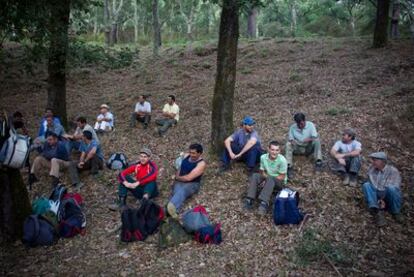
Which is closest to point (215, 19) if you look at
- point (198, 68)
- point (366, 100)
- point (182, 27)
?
point (182, 27)

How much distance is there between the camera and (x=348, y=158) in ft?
26.3

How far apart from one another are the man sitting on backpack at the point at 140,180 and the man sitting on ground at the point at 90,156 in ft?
5.76

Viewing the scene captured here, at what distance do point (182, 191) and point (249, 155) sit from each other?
1.70 metres

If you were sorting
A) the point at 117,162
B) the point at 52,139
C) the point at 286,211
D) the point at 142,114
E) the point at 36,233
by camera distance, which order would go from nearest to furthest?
the point at 36,233
the point at 286,211
the point at 52,139
the point at 117,162
the point at 142,114

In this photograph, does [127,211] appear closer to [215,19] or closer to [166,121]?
[166,121]

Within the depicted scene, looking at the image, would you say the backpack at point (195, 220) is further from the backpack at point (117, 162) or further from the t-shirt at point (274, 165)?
the backpack at point (117, 162)

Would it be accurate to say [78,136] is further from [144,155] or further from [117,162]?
[144,155]

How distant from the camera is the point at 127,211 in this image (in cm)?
671

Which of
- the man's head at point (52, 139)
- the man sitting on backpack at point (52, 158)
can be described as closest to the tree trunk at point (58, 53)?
the man's head at point (52, 139)

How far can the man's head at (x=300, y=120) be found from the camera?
8500 mm

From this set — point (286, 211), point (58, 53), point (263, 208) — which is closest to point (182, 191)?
point (263, 208)

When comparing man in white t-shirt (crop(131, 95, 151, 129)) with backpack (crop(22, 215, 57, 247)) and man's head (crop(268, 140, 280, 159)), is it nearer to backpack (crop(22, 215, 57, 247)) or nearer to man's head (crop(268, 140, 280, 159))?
man's head (crop(268, 140, 280, 159))

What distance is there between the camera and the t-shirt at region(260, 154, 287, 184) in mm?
7504

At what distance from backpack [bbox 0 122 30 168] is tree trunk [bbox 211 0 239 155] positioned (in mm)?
4233
